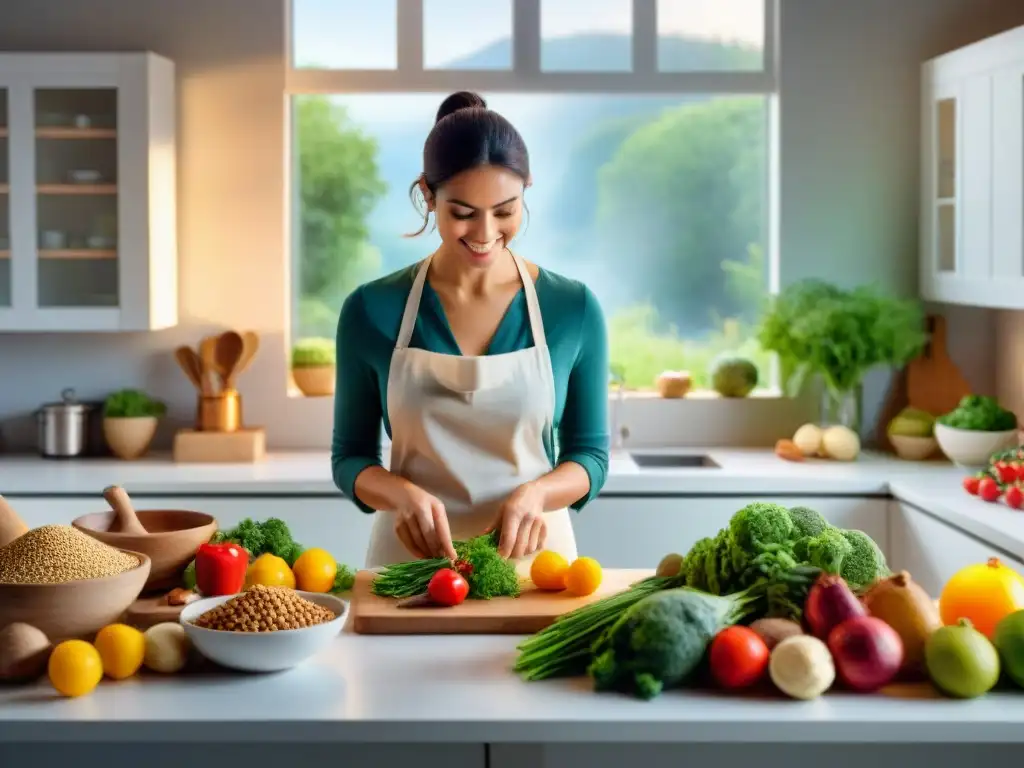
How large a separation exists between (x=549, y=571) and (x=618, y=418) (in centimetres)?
247

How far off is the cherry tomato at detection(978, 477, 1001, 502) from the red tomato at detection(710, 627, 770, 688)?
2.06 meters

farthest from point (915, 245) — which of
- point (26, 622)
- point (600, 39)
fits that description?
point (26, 622)

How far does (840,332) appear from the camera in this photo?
4.40 meters

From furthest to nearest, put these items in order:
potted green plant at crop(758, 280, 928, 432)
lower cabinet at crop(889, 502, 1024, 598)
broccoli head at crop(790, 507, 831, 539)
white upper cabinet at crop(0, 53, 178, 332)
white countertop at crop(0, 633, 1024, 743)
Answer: potted green plant at crop(758, 280, 928, 432)
white upper cabinet at crop(0, 53, 178, 332)
lower cabinet at crop(889, 502, 1024, 598)
broccoli head at crop(790, 507, 831, 539)
white countertop at crop(0, 633, 1024, 743)

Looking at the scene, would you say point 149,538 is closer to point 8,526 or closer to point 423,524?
point 8,526

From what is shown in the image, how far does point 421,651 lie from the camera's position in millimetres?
1979

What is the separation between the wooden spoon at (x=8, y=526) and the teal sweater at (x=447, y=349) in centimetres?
65

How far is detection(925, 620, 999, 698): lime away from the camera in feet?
5.68

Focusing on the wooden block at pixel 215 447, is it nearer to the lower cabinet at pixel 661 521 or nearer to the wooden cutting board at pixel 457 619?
the lower cabinet at pixel 661 521

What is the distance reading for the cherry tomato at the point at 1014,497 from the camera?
3463 mm

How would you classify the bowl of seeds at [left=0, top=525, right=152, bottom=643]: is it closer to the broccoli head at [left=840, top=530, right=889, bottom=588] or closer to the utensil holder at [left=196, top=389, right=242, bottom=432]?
the broccoli head at [left=840, top=530, right=889, bottom=588]

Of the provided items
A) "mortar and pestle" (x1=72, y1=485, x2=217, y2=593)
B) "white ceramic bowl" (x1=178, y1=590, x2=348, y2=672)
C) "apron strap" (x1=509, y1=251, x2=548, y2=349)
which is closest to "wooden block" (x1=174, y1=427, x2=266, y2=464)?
"apron strap" (x1=509, y1=251, x2=548, y2=349)

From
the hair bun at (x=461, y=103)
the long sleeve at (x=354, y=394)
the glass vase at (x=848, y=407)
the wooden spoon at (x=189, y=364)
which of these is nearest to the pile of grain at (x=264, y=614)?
the long sleeve at (x=354, y=394)

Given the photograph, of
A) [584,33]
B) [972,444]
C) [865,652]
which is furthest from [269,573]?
[584,33]
